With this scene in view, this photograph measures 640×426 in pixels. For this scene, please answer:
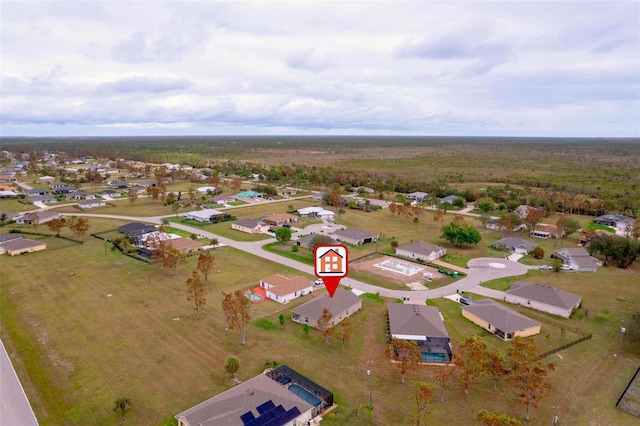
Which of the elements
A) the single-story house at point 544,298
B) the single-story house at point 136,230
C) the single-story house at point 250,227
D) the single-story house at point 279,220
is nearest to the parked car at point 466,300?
the single-story house at point 544,298

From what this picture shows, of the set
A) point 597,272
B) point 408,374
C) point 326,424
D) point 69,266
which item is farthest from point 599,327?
point 69,266

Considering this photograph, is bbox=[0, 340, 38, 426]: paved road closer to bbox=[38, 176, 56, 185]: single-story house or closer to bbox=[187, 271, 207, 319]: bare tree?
bbox=[187, 271, 207, 319]: bare tree

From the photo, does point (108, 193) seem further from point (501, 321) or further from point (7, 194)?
point (501, 321)

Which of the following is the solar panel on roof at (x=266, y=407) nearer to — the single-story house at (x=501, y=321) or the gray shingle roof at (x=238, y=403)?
the gray shingle roof at (x=238, y=403)

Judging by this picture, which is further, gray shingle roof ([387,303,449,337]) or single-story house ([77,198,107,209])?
single-story house ([77,198,107,209])

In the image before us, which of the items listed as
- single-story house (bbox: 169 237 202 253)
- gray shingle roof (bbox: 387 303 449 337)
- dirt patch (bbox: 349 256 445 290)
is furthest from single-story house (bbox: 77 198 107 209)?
gray shingle roof (bbox: 387 303 449 337)

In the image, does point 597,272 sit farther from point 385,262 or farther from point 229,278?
point 229,278

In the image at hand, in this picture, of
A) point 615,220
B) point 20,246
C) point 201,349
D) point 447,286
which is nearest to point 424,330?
point 447,286
